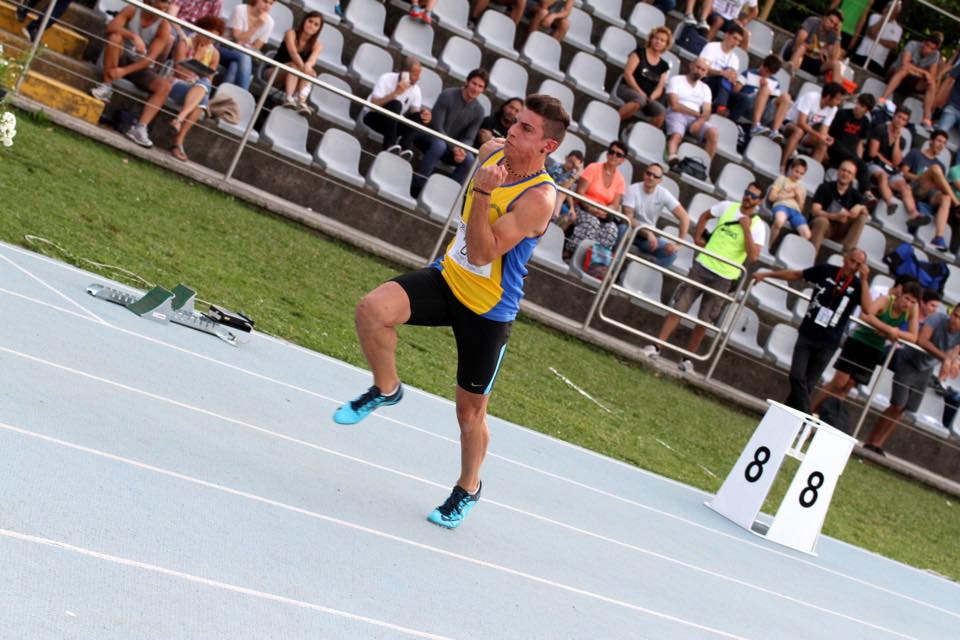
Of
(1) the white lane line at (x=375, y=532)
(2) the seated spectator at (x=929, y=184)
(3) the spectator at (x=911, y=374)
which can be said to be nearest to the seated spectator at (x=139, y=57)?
(1) the white lane line at (x=375, y=532)

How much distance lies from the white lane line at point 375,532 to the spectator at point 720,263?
7.68m

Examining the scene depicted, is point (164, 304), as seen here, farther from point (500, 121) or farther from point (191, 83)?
point (500, 121)

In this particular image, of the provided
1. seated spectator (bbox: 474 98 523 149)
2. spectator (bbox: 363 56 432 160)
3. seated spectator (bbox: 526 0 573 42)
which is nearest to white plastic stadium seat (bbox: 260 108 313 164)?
spectator (bbox: 363 56 432 160)

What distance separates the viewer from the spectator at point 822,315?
1395 centimetres

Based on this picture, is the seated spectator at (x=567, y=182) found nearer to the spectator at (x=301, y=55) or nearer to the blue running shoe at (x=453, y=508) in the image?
the spectator at (x=301, y=55)

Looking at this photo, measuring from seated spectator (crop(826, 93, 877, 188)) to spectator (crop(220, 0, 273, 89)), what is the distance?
8.11 metres

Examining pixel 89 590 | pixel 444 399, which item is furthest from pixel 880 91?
pixel 89 590

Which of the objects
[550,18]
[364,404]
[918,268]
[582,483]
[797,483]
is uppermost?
[550,18]

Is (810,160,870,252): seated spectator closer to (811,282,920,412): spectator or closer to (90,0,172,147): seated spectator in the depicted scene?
(811,282,920,412): spectator

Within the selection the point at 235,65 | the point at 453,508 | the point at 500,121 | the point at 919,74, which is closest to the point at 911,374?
the point at 500,121

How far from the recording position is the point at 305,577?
5238mm

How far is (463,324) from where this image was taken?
257 inches

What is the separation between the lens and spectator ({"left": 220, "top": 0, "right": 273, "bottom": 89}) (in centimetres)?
1364

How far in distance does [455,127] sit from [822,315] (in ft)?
13.5
